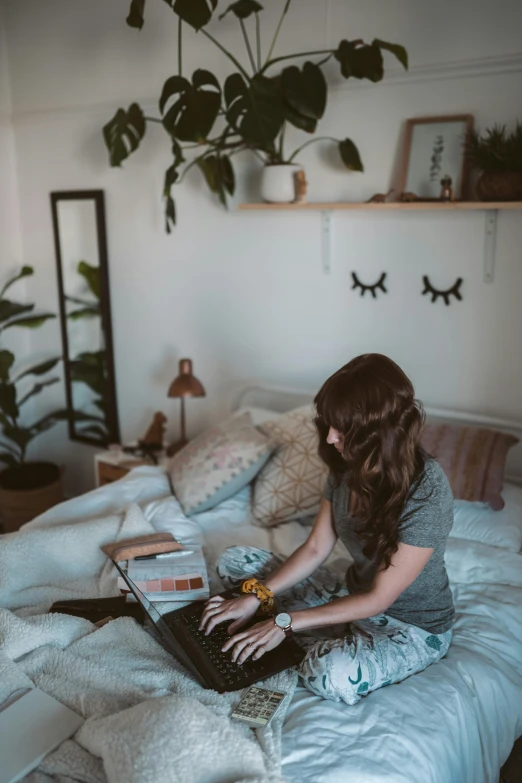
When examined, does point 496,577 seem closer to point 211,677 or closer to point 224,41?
point 211,677

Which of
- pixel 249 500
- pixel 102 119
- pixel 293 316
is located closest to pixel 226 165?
pixel 293 316

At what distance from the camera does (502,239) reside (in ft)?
7.98

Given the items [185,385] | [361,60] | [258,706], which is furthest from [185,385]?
[258,706]

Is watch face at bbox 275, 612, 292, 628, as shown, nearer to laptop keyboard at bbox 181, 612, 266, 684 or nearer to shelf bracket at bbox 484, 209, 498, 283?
laptop keyboard at bbox 181, 612, 266, 684

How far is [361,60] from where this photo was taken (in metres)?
2.38

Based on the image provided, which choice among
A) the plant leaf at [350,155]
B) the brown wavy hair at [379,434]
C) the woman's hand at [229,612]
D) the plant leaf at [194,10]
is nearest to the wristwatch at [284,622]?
the woman's hand at [229,612]

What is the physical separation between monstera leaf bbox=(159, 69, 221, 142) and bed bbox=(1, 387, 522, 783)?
4.32 feet

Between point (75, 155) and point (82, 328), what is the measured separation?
0.84 m

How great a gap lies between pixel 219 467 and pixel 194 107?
1269 mm

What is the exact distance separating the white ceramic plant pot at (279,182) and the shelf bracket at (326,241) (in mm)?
143

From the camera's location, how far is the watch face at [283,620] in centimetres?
160

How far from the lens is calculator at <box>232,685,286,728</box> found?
4.69 ft

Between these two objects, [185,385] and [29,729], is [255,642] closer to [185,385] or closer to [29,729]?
[29,729]

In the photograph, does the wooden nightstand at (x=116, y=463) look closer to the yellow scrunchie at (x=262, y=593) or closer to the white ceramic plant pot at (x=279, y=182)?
the white ceramic plant pot at (x=279, y=182)
